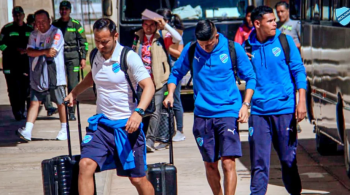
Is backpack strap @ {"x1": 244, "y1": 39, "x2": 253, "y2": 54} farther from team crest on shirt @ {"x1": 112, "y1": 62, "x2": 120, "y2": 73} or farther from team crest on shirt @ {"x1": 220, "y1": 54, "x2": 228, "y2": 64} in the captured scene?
team crest on shirt @ {"x1": 112, "y1": 62, "x2": 120, "y2": 73}

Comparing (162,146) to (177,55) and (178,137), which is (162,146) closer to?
(178,137)

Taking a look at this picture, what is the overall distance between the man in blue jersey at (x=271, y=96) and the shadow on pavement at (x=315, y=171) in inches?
44.1

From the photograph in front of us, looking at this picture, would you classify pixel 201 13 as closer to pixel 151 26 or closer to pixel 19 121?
pixel 19 121

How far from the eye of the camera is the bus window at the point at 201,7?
13883mm

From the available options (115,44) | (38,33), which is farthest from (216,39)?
(38,33)

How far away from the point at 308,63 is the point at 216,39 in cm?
335

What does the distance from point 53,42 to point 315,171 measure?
13.4ft

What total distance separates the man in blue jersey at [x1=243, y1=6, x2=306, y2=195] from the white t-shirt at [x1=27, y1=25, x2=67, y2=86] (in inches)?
175

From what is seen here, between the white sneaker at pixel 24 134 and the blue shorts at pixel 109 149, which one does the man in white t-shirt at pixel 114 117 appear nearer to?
the blue shorts at pixel 109 149

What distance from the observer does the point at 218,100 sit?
19.6 ft

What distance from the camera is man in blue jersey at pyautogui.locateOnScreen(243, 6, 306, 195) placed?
6.14m

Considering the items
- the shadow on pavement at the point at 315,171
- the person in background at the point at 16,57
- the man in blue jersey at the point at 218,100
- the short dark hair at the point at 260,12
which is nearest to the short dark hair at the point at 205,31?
the man in blue jersey at the point at 218,100

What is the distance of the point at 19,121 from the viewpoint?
1279 centimetres

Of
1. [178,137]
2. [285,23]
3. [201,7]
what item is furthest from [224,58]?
[201,7]
